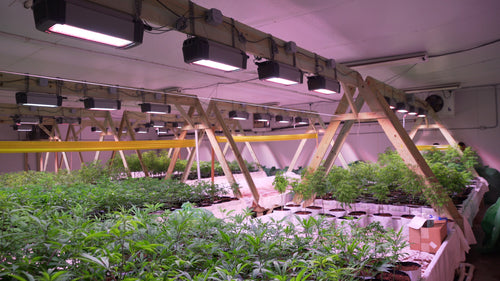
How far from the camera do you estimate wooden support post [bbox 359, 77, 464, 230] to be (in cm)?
434

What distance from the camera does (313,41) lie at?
190 inches

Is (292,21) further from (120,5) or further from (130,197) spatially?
(130,197)

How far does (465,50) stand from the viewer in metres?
5.53

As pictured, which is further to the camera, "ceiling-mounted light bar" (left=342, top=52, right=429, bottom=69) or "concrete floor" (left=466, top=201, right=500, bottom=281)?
"ceiling-mounted light bar" (left=342, top=52, right=429, bottom=69)

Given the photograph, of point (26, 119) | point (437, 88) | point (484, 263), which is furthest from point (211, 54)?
point (437, 88)

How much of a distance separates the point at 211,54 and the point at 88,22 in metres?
1.02

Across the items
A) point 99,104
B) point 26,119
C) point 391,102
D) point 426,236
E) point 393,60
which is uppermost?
point 393,60

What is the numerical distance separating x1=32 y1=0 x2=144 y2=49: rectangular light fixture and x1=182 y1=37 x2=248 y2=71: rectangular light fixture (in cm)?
50

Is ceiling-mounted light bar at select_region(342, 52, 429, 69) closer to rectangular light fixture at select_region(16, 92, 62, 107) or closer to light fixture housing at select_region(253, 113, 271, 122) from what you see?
light fixture housing at select_region(253, 113, 271, 122)

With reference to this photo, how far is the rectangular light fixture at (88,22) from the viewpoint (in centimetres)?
191

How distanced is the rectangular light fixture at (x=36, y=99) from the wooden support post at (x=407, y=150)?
5.08 metres

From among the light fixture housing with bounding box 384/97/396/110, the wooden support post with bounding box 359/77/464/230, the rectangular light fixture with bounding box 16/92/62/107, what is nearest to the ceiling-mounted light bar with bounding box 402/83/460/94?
the light fixture housing with bounding box 384/97/396/110

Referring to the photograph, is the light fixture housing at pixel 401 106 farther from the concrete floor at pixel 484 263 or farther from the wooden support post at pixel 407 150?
the concrete floor at pixel 484 263

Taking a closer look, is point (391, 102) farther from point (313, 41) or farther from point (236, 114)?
point (236, 114)
